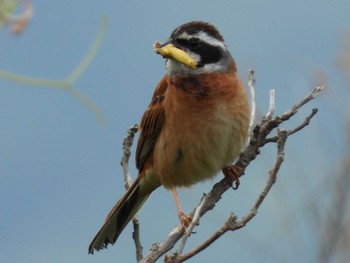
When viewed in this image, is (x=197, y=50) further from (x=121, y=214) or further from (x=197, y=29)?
(x=121, y=214)

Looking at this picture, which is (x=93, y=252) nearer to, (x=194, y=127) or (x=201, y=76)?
(x=194, y=127)

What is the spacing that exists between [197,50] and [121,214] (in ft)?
3.97

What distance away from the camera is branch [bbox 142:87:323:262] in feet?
7.53

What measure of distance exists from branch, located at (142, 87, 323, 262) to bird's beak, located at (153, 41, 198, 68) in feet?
1.97

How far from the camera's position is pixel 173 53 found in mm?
3432

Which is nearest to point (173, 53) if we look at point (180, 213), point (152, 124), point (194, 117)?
point (194, 117)

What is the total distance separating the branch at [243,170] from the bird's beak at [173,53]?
0.60 meters

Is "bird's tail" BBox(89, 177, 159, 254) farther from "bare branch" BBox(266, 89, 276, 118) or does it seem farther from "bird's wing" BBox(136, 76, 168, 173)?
"bare branch" BBox(266, 89, 276, 118)

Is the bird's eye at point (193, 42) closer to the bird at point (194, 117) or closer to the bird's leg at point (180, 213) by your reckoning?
the bird at point (194, 117)

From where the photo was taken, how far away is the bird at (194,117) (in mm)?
3951

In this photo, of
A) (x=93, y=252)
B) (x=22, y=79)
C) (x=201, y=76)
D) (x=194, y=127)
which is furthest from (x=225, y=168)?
(x=22, y=79)

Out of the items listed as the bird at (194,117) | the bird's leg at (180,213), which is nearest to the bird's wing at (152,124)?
the bird at (194,117)

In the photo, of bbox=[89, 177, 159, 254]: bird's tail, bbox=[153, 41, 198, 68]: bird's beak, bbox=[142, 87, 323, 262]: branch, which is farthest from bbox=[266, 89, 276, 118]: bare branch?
bbox=[89, 177, 159, 254]: bird's tail

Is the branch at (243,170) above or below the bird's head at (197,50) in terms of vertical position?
below
